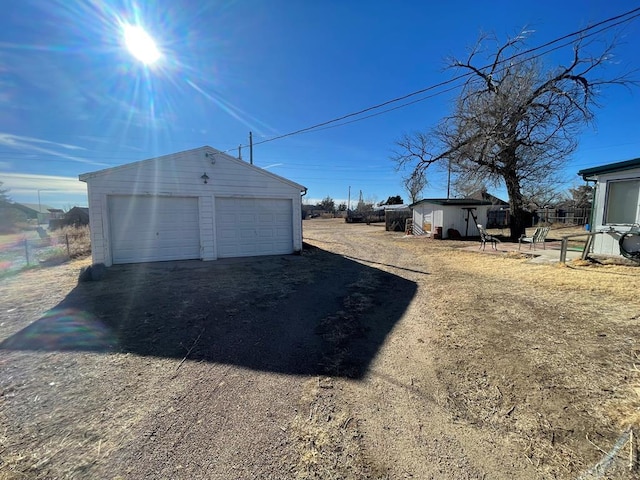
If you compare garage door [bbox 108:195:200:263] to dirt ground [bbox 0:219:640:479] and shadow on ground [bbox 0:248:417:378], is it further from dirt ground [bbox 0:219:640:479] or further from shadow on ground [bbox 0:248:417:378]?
dirt ground [bbox 0:219:640:479]

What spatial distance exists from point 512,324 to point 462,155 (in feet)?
45.5

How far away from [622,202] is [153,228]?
42.4 feet

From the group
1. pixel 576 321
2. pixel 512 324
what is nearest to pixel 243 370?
pixel 512 324

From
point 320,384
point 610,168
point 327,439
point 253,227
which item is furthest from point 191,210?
point 610,168

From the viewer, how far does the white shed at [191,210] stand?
27.0 ft

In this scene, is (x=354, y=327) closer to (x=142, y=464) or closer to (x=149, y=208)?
(x=142, y=464)

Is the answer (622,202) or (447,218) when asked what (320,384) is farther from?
(447,218)

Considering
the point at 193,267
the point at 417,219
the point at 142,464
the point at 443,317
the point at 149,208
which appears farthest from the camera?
the point at 417,219

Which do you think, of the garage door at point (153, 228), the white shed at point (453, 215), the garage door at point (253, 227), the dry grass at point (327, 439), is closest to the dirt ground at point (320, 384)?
the dry grass at point (327, 439)

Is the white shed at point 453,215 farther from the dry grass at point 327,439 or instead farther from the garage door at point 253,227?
the dry grass at point 327,439

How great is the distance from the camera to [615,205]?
24.8 ft

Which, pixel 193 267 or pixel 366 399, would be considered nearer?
pixel 366 399

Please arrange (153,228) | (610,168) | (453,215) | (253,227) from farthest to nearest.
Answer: (453,215) → (253,227) → (153,228) → (610,168)

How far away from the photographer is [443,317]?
4.33 meters
